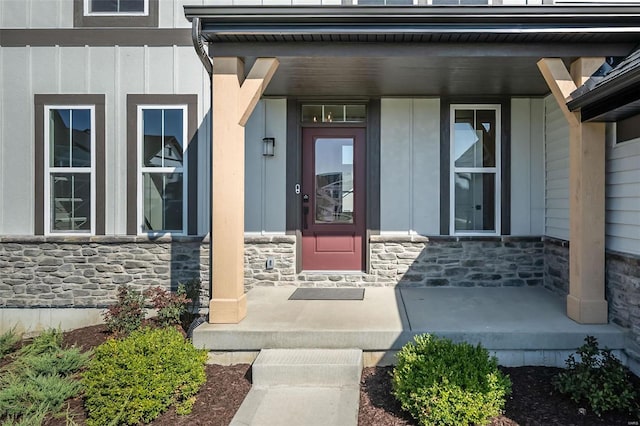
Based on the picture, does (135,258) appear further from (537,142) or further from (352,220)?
(537,142)

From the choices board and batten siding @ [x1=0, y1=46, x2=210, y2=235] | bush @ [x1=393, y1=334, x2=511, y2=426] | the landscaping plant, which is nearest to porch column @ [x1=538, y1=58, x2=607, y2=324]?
bush @ [x1=393, y1=334, x2=511, y2=426]

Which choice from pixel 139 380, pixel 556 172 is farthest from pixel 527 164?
pixel 139 380

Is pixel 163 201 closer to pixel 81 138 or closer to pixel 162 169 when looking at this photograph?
pixel 162 169

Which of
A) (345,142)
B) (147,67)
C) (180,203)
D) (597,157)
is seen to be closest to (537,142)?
(597,157)

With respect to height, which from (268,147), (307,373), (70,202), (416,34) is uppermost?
(416,34)

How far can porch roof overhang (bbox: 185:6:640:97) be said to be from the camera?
11.5 feet

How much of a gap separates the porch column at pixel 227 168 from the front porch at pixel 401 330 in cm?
→ 30

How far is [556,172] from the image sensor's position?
509 cm

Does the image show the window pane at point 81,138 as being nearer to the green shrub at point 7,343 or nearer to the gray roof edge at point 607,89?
the green shrub at point 7,343

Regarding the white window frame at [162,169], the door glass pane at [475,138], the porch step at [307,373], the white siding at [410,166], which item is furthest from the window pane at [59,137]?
the door glass pane at [475,138]

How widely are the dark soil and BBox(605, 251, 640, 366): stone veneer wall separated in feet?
1.23

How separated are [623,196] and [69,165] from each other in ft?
22.2

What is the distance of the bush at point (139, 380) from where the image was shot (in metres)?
2.80

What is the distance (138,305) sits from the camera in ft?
15.6
